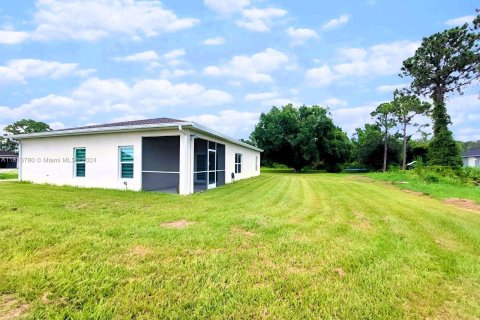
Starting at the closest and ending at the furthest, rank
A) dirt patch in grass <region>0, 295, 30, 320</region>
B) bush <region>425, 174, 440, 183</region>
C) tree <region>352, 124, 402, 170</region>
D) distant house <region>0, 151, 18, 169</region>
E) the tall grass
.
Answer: dirt patch in grass <region>0, 295, 30, 320</region> → the tall grass → bush <region>425, 174, 440, 183</region> → tree <region>352, 124, 402, 170</region> → distant house <region>0, 151, 18, 169</region>

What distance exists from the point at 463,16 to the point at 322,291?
91.9ft

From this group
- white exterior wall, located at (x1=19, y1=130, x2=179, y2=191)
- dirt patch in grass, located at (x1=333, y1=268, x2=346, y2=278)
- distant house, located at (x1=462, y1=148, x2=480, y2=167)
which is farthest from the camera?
distant house, located at (x1=462, y1=148, x2=480, y2=167)

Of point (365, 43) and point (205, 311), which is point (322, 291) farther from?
point (365, 43)

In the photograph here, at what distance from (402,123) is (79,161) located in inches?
1198

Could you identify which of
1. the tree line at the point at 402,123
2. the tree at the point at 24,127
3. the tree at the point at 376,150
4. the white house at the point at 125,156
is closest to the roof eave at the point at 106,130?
the white house at the point at 125,156

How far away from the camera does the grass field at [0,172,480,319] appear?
2.13 m

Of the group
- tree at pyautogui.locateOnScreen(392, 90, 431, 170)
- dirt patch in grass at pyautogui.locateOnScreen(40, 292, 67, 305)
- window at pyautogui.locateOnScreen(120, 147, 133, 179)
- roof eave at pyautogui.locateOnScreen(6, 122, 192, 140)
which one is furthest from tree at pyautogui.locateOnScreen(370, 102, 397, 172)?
dirt patch in grass at pyautogui.locateOnScreen(40, 292, 67, 305)

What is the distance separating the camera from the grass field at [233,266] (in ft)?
7.00

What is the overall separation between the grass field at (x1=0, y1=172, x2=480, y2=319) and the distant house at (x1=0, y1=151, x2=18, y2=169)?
38.7 metres

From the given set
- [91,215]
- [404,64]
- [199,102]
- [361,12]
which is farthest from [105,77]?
[404,64]

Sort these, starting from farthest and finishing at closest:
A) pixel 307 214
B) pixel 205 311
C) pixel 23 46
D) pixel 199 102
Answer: pixel 199 102, pixel 23 46, pixel 307 214, pixel 205 311

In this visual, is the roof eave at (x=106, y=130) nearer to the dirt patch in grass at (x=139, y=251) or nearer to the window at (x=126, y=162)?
the window at (x=126, y=162)

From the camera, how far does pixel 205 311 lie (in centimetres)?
205

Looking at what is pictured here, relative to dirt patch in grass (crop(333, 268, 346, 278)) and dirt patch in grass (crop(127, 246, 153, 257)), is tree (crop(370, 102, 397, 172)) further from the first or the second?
dirt patch in grass (crop(127, 246, 153, 257))
